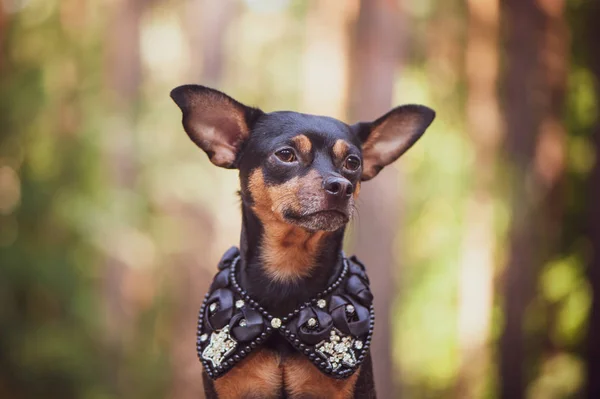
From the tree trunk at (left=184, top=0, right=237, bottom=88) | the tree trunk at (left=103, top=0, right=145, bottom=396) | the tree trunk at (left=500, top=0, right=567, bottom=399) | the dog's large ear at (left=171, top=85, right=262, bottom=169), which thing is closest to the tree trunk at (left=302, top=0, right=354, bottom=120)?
the tree trunk at (left=184, top=0, right=237, bottom=88)

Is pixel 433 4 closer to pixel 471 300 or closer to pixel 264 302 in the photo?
pixel 471 300

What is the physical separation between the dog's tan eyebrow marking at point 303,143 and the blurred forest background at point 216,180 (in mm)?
5341

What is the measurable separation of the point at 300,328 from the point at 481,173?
39.1 feet

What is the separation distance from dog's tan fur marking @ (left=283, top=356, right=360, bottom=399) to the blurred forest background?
546 centimetres

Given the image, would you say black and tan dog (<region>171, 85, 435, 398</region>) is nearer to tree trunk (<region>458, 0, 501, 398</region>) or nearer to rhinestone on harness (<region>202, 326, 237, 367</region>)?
rhinestone on harness (<region>202, 326, 237, 367</region>)

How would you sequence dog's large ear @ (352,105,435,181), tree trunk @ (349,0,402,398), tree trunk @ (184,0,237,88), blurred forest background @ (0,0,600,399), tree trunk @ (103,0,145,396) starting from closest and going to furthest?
dog's large ear @ (352,105,435,181) → tree trunk @ (349,0,402,398) → blurred forest background @ (0,0,600,399) → tree trunk @ (103,0,145,396) → tree trunk @ (184,0,237,88)

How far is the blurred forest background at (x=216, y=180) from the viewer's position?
9867 millimetres

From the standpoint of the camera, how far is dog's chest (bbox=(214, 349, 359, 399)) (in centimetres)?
263

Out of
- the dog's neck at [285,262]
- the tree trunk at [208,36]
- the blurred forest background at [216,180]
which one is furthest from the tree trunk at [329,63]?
the dog's neck at [285,262]

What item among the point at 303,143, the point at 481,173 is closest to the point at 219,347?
the point at 303,143

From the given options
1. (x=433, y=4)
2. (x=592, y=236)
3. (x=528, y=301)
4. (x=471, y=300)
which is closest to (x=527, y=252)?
(x=528, y=301)

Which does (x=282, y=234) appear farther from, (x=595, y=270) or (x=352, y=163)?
Result: (x=595, y=270)

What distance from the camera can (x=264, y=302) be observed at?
8.71 feet

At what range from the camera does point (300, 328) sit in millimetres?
2539
